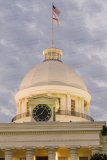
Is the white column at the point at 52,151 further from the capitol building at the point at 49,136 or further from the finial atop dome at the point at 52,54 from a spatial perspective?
the finial atop dome at the point at 52,54

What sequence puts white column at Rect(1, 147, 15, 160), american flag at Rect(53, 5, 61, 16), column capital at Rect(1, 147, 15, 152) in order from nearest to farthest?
white column at Rect(1, 147, 15, 160), column capital at Rect(1, 147, 15, 152), american flag at Rect(53, 5, 61, 16)

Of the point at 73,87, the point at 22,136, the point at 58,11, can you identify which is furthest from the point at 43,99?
the point at 58,11

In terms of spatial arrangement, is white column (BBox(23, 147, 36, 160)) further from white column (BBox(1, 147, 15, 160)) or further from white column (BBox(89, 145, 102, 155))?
white column (BBox(89, 145, 102, 155))

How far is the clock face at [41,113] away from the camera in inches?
2653

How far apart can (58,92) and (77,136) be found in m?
14.5

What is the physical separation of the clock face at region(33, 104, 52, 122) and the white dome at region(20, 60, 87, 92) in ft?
36.1

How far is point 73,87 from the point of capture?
7856cm

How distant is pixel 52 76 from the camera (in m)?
79.8

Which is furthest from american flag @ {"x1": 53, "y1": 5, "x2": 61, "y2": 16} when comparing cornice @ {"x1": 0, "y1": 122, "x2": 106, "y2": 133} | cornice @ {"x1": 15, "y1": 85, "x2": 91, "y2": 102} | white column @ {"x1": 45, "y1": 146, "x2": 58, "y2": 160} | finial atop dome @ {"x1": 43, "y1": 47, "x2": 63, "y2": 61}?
white column @ {"x1": 45, "y1": 146, "x2": 58, "y2": 160}

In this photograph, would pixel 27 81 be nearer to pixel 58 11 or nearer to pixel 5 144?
pixel 58 11

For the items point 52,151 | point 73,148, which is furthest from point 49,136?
point 73,148

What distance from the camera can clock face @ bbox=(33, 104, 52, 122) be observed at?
6738 cm

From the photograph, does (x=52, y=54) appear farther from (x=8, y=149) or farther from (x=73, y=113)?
(x=8, y=149)

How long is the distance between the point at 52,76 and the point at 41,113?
13312 millimetres
